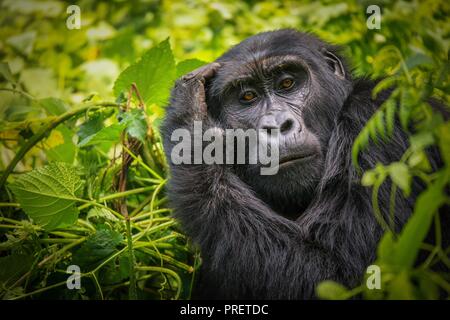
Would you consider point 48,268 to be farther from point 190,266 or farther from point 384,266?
point 384,266

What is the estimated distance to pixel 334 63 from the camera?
4.09 meters

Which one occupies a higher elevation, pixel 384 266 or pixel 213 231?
pixel 213 231

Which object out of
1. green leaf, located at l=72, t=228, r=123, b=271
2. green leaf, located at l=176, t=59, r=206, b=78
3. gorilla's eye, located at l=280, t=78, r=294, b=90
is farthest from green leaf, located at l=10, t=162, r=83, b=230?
gorilla's eye, located at l=280, t=78, r=294, b=90

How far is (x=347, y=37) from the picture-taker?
6.09 m

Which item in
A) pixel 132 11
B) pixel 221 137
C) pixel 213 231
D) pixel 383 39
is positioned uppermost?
pixel 132 11

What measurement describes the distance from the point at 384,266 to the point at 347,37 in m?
4.56

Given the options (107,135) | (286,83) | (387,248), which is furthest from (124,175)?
(387,248)

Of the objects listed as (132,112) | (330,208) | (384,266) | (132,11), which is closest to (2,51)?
(132,11)

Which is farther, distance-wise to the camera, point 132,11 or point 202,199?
point 132,11

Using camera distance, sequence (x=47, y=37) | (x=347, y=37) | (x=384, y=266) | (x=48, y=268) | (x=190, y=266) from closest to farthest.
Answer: (x=384, y=266) < (x=48, y=268) < (x=190, y=266) < (x=347, y=37) < (x=47, y=37)

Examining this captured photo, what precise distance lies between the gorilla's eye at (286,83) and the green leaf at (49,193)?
1513mm

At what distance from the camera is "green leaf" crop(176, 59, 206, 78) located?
4406 millimetres

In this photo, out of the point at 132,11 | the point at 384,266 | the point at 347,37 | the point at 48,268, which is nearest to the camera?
the point at 384,266

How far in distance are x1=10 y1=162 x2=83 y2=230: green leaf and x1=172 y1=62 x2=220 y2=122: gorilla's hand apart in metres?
0.89
